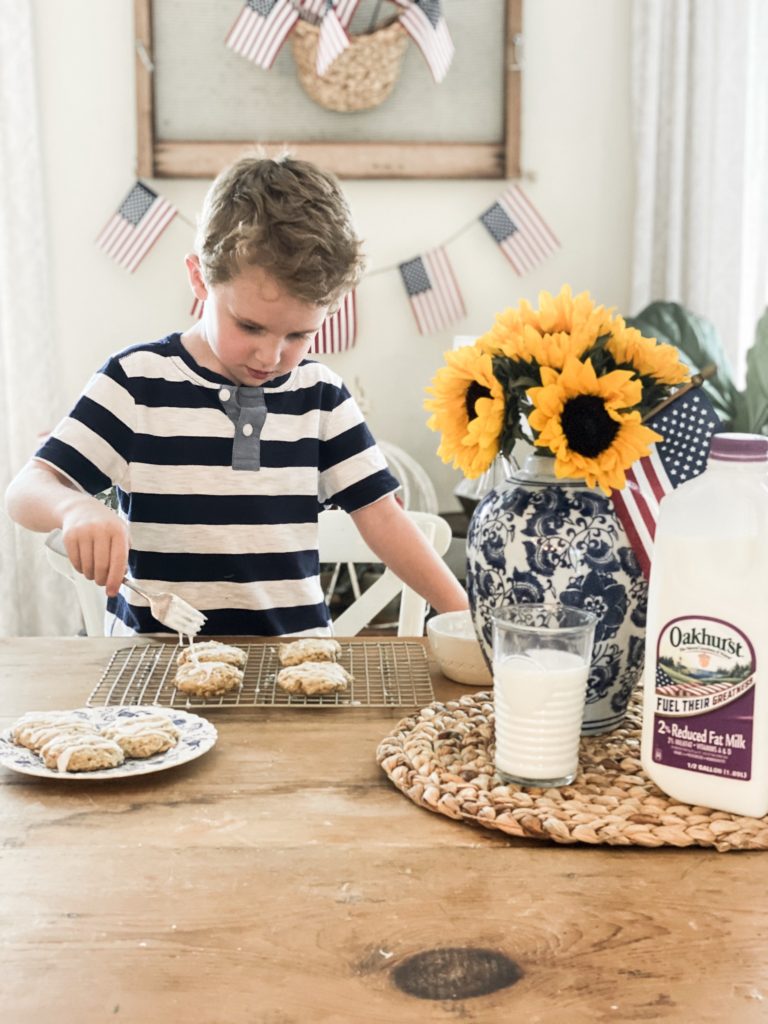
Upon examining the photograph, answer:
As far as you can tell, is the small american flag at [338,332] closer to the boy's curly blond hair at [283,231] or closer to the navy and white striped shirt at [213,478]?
the navy and white striped shirt at [213,478]

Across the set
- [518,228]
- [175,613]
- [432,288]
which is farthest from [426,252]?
[175,613]

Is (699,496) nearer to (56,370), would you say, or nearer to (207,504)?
(207,504)

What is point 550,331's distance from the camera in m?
1.00

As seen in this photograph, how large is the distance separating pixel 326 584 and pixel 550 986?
2.60m

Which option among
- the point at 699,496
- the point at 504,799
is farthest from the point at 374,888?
the point at 699,496

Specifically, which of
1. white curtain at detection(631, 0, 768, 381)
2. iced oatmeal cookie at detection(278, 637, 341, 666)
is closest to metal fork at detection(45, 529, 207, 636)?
iced oatmeal cookie at detection(278, 637, 341, 666)

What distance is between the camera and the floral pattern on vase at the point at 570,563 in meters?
A: 1.01

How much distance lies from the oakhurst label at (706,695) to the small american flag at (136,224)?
272 cm

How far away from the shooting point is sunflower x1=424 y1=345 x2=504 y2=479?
0.99 metres

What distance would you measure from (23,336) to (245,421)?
1810 mm

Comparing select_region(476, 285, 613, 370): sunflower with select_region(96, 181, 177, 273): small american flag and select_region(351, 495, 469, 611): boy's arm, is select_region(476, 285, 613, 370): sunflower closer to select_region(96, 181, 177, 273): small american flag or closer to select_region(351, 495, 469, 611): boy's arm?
select_region(351, 495, 469, 611): boy's arm

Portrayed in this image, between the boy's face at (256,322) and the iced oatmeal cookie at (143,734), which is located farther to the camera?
the boy's face at (256,322)

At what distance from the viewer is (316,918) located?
733 millimetres

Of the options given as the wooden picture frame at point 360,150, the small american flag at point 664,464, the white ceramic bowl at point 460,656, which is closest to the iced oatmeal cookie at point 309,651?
the white ceramic bowl at point 460,656
